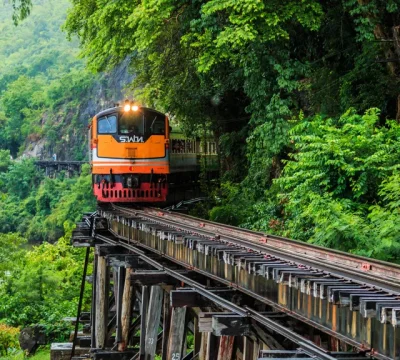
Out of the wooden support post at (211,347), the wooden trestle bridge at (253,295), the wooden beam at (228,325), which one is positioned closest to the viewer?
the wooden trestle bridge at (253,295)

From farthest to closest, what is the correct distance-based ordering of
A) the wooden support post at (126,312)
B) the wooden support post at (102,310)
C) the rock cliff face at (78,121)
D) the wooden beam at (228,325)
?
the rock cliff face at (78,121) → the wooden support post at (102,310) → the wooden support post at (126,312) → the wooden beam at (228,325)

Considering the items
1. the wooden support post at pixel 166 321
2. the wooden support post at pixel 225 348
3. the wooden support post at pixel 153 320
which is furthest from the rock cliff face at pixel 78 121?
the wooden support post at pixel 225 348

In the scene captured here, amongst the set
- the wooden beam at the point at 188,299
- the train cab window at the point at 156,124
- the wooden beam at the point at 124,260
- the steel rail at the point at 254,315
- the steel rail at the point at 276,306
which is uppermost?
the train cab window at the point at 156,124

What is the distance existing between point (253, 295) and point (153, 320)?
3.92 metres

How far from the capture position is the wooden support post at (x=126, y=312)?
14716 millimetres

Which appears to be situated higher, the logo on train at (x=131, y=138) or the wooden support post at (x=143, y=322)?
the logo on train at (x=131, y=138)

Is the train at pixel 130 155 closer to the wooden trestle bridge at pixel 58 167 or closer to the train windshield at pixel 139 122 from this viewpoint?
the train windshield at pixel 139 122

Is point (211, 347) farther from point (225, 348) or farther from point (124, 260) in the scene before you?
point (124, 260)

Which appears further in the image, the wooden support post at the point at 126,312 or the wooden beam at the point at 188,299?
the wooden support post at the point at 126,312

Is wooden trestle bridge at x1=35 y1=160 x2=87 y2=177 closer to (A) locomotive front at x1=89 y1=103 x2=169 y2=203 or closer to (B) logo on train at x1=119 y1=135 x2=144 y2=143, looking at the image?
(A) locomotive front at x1=89 y1=103 x2=169 y2=203

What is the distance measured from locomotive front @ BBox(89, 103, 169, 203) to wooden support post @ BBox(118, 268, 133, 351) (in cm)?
605

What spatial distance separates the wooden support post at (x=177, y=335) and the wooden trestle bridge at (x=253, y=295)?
0.5 inches

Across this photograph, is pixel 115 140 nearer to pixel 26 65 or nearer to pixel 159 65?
pixel 159 65

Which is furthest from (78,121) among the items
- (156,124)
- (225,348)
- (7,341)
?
(225,348)
